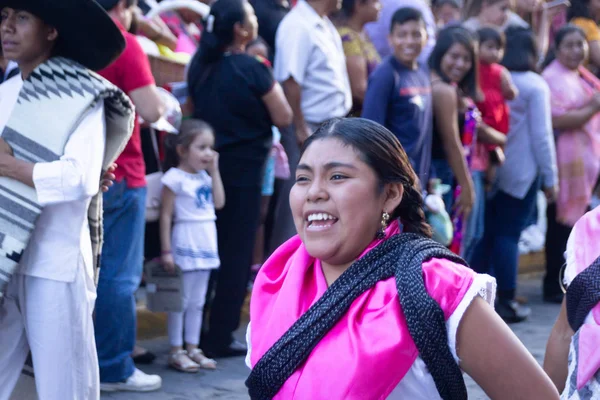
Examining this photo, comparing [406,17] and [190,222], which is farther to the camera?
[406,17]

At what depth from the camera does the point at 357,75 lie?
7113 millimetres

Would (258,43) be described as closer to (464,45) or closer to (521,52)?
(464,45)

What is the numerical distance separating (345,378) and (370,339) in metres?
0.11

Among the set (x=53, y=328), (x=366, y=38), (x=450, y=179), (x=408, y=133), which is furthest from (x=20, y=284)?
(x=366, y=38)

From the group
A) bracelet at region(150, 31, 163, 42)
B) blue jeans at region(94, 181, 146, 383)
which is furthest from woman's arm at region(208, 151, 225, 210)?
bracelet at region(150, 31, 163, 42)

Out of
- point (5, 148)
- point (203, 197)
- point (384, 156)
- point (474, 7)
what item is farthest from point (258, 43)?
point (384, 156)

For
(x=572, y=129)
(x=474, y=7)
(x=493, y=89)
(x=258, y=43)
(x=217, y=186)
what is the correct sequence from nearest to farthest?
(x=217, y=186) < (x=258, y=43) < (x=493, y=89) < (x=572, y=129) < (x=474, y=7)

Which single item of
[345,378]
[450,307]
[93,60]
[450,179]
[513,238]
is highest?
[93,60]

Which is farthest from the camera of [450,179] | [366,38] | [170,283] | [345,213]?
[366,38]

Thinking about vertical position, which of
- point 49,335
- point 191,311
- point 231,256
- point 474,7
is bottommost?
point 191,311

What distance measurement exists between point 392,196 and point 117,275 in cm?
268

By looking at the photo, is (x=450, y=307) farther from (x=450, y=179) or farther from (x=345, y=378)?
(x=450, y=179)

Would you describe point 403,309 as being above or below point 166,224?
above

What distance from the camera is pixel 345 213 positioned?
263cm
